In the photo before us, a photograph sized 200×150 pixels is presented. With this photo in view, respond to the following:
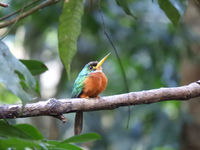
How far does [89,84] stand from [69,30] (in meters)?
0.99

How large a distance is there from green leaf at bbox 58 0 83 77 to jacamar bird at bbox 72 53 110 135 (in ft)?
2.40

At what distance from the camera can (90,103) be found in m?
1.45

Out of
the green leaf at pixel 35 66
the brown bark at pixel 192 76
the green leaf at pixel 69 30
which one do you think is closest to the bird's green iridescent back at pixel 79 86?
the green leaf at pixel 35 66

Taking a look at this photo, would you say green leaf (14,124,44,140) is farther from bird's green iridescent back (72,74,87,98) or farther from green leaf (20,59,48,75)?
bird's green iridescent back (72,74,87,98)

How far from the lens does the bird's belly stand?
244 centimetres

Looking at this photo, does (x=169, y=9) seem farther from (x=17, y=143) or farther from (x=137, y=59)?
(x=137, y=59)

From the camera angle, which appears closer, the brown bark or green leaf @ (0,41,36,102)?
green leaf @ (0,41,36,102)

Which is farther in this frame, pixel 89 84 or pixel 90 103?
pixel 89 84

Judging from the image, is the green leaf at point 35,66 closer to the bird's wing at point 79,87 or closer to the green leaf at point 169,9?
the green leaf at point 169,9

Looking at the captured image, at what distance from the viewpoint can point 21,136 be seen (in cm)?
98

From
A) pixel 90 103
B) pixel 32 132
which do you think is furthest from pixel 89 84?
pixel 32 132

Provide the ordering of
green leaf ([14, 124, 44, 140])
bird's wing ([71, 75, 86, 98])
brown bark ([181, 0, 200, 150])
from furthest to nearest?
brown bark ([181, 0, 200, 150]) → bird's wing ([71, 75, 86, 98]) → green leaf ([14, 124, 44, 140])

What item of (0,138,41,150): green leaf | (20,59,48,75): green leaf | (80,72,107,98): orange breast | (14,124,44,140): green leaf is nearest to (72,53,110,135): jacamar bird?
(80,72,107,98): orange breast

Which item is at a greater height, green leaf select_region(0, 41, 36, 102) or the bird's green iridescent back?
green leaf select_region(0, 41, 36, 102)
